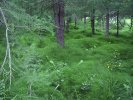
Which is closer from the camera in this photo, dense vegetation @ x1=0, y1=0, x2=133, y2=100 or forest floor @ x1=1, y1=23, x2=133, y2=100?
dense vegetation @ x1=0, y1=0, x2=133, y2=100

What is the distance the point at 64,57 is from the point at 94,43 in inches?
240

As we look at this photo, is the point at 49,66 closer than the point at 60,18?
Yes

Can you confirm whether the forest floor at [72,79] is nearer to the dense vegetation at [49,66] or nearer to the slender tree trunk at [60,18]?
the dense vegetation at [49,66]

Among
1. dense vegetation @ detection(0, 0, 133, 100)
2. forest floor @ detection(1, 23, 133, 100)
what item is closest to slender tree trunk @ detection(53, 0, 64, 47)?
dense vegetation @ detection(0, 0, 133, 100)

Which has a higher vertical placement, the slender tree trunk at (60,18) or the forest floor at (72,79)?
the slender tree trunk at (60,18)

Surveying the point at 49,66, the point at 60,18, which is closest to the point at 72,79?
the point at 49,66

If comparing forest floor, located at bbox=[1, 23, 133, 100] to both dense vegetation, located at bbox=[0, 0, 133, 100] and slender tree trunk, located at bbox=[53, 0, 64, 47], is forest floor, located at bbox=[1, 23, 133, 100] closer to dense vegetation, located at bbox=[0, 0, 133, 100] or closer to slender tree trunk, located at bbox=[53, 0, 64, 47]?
dense vegetation, located at bbox=[0, 0, 133, 100]

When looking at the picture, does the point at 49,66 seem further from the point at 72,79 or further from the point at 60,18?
the point at 60,18

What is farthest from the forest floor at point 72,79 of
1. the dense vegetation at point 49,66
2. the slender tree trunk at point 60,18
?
the slender tree trunk at point 60,18

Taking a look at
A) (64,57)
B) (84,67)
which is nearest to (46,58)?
(64,57)

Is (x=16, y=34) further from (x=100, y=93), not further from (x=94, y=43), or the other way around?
(x=94, y=43)

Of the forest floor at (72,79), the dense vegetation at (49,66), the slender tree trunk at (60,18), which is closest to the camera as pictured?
the dense vegetation at (49,66)

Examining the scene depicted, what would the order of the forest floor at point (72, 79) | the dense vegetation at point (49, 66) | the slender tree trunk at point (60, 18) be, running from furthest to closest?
1. the slender tree trunk at point (60, 18)
2. the forest floor at point (72, 79)
3. the dense vegetation at point (49, 66)

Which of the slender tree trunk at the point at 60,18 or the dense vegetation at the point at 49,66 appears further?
the slender tree trunk at the point at 60,18
